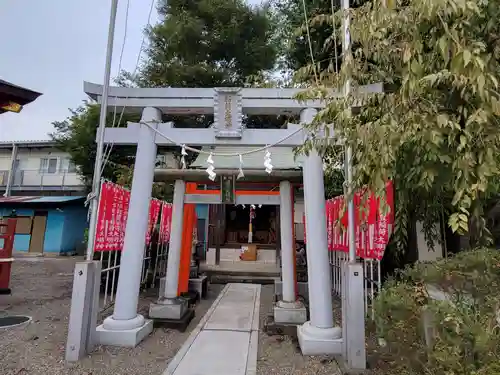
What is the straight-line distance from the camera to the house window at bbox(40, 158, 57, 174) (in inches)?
885

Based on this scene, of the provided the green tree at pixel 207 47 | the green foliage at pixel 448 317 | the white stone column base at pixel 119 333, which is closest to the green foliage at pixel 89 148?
the green tree at pixel 207 47

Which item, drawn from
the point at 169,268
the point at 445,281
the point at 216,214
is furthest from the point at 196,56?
the point at 445,281

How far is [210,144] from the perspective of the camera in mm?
5141

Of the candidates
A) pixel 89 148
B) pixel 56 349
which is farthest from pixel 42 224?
pixel 56 349

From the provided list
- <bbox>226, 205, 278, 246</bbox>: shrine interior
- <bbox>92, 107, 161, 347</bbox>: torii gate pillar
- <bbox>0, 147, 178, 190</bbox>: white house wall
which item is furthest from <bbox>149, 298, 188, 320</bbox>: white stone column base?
<bbox>0, 147, 178, 190</bbox>: white house wall

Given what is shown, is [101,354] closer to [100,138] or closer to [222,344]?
[222,344]

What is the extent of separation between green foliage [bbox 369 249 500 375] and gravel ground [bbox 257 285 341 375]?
125 cm

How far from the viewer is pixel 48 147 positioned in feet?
73.5

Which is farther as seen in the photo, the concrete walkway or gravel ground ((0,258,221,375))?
the concrete walkway

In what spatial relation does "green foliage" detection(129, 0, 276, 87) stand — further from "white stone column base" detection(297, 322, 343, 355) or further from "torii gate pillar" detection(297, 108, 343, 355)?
"white stone column base" detection(297, 322, 343, 355)

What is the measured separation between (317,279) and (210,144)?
2.52 m

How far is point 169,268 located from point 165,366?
287 cm

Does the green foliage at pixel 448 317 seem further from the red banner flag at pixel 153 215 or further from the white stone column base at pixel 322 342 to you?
the red banner flag at pixel 153 215

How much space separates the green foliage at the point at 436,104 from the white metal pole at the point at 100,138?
131 inches
